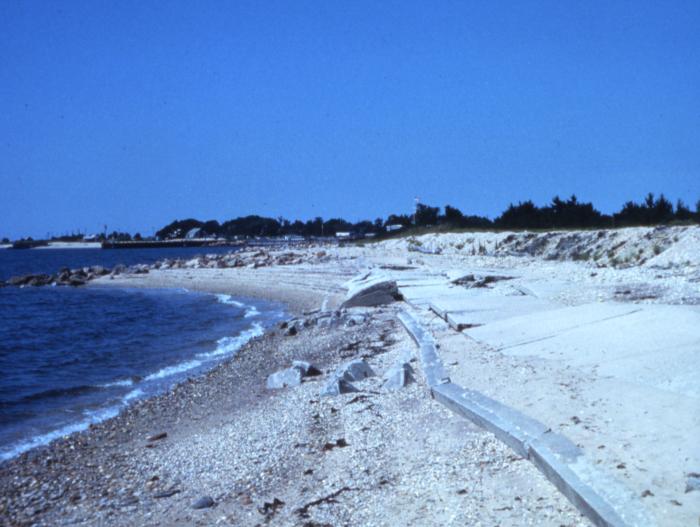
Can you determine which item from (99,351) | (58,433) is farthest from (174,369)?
(58,433)

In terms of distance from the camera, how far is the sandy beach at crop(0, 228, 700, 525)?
3.71 m

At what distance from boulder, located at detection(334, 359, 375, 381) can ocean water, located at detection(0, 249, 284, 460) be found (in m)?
3.22

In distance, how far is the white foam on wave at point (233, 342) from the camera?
12705 millimetres

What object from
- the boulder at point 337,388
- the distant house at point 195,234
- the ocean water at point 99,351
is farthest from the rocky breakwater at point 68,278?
the distant house at point 195,234

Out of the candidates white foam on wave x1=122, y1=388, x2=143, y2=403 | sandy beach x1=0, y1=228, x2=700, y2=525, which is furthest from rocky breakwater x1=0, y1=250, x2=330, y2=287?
sandy beach x1=0, y1=228, x2=700, y2=525

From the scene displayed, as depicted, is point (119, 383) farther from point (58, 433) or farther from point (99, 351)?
point (99, 351)

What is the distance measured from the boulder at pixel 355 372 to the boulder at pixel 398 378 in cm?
36

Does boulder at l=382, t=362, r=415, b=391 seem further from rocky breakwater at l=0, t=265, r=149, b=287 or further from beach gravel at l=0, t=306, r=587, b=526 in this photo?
rocky breakwater at l=0, t=265, r=149, b=287

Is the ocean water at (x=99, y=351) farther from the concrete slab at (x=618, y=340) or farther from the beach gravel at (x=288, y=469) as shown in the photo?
the concrete slab at (x=618, y=340)

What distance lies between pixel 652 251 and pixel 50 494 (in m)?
18.6

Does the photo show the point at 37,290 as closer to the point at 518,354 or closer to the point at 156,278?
the point at 156,278

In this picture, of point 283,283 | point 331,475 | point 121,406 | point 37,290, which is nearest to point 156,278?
point 37,290

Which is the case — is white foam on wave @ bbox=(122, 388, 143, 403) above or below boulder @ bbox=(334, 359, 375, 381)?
below

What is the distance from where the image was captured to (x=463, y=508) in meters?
3.62
